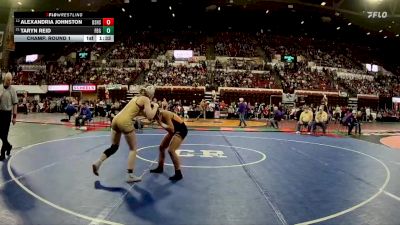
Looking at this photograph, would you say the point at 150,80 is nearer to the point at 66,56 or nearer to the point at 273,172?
the point at 66,56

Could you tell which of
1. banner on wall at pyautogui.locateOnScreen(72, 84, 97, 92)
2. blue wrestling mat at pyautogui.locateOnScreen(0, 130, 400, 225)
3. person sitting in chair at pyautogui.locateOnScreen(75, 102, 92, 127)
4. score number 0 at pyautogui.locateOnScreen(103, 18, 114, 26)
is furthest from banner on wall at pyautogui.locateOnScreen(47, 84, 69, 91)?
blue wrestling mat at pyautogui.locateOnScreen(0, 130, 400, 225)

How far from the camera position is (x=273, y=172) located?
6695mm

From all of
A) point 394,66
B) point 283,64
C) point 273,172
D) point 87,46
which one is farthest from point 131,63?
point 394,66

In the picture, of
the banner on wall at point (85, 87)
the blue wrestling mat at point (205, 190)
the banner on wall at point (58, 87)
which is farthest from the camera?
the banner on wall at point (58, 87)

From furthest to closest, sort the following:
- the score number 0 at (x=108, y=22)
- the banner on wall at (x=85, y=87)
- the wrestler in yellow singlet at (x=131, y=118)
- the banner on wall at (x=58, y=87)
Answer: the banner on wall at (x=58, y=87) < the banner on wall at (x=85, y=87) < the score number 0 at (x=108, y=22) < the wrestler in yellow singlet at (x=131, y=118)

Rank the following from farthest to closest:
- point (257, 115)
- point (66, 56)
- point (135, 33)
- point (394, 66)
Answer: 1. point (394, 66)
2. point (135, 33)
3. point (66, 56)
4. point (257, 115)

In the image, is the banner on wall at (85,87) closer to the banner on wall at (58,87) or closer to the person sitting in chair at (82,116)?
the banner on wall at (58,87)

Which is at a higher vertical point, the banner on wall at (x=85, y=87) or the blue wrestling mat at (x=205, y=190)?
the banner on wall at (x=85, y=87)

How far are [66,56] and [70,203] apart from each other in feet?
124

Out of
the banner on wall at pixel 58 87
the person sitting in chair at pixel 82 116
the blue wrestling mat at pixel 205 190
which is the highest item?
the banner on wall at pixel 58 87
